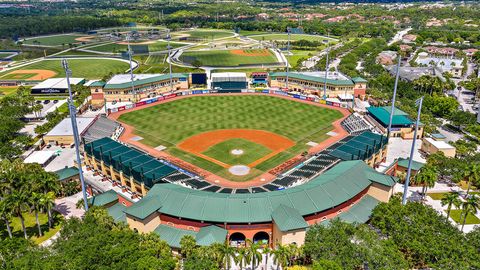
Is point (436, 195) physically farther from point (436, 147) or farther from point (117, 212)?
point (117, 212)

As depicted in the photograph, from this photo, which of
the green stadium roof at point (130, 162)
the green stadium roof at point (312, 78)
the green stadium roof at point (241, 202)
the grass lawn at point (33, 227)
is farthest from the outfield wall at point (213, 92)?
the green stadium roof at point (241, 202)

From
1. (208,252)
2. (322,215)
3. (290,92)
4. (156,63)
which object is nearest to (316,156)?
(322,215)

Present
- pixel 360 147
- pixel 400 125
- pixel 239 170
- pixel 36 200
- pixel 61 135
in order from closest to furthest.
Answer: pixel 36 200, pixel 239 170, pixel 360 147, pixel 61 135, pixel 400 125

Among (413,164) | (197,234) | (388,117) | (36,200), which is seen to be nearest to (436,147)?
(413,164)

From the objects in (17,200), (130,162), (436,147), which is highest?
(17,200)

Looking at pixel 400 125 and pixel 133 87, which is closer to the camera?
pixel 400 125

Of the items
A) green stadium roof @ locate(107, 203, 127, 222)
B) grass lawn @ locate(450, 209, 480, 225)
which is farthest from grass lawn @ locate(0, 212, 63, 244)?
grass lawn @ locate(450, 209, 480, 225)
